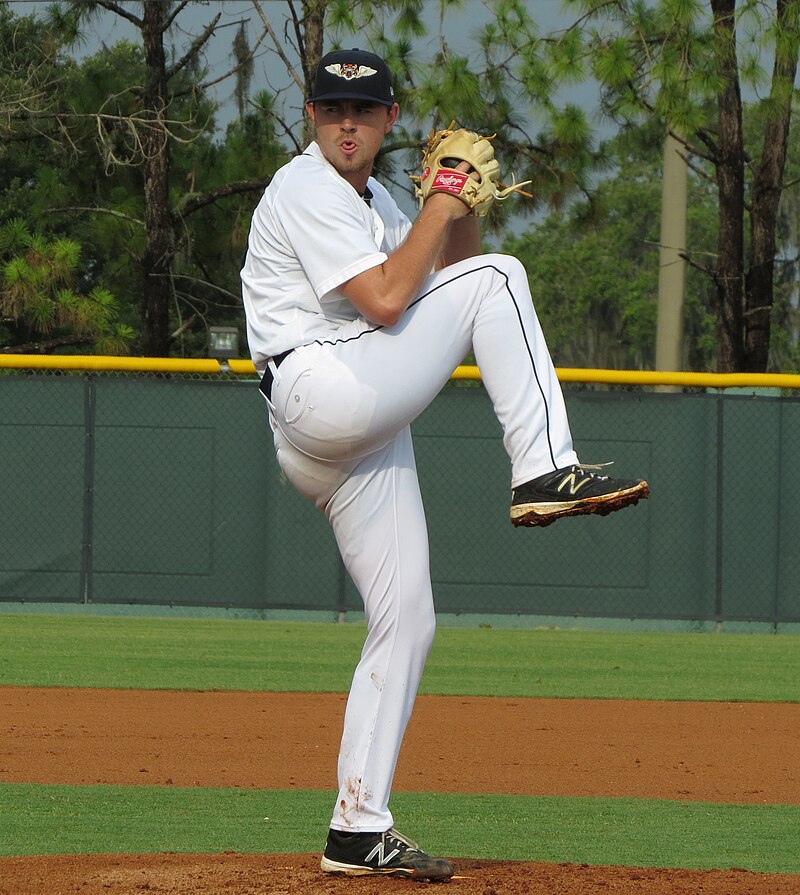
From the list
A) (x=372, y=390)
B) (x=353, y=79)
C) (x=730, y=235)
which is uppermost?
(x=730, y=235)

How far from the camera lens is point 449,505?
1106 centimetres

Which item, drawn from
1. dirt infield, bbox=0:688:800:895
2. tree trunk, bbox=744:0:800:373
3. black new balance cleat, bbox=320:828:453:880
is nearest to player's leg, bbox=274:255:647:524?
black new balance cleat, bbox=320:828:453:880

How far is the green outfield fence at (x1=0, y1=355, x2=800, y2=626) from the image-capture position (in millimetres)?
10969

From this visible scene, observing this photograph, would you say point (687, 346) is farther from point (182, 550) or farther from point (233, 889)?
point (233, 889)

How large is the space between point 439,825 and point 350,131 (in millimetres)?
2356

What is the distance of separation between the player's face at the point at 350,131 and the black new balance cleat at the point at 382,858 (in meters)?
1.64

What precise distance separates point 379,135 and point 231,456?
7.79 m

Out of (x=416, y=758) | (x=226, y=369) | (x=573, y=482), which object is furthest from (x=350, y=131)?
(x=226, y=369)

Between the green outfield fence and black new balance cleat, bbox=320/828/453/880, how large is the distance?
7.54 metres

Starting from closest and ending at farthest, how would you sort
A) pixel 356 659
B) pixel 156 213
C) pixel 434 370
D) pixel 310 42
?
pixel 434 370, pixel 356 659, pixel 310 42, pixel 156 213

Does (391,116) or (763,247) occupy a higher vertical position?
(763,247)

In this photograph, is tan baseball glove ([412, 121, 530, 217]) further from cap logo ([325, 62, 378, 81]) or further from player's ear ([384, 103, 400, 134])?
cap logo ([325, 62, 378, 81])

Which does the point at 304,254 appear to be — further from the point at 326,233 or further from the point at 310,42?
the point at 310,42

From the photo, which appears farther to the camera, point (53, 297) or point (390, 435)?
point (53, 297)
